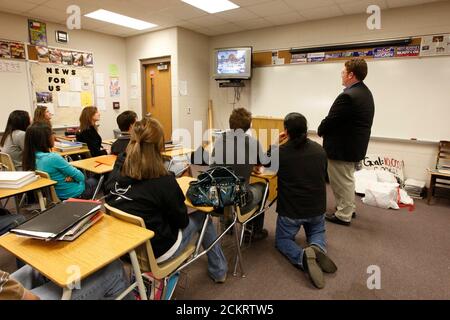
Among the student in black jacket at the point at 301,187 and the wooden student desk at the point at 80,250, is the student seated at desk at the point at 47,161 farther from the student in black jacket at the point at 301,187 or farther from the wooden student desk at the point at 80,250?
the student in black jacket at the point at 301,187

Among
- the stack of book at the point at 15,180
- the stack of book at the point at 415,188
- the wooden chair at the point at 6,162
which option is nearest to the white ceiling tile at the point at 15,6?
the wooden chair at the point at 6,162

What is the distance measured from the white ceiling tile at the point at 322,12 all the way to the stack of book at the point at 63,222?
12.8ft

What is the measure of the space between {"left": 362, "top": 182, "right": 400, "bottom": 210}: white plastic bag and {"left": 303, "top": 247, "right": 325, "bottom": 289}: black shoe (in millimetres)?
1884

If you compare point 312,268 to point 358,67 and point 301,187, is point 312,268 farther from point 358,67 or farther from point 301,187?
point 358,67

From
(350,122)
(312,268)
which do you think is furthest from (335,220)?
(312,268)

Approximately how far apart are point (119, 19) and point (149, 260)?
4.49m

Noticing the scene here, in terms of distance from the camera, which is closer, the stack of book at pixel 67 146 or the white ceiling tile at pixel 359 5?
the stack of book at pixel 67 146

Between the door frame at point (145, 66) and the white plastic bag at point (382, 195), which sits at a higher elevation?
the door frame at point (145, 66)

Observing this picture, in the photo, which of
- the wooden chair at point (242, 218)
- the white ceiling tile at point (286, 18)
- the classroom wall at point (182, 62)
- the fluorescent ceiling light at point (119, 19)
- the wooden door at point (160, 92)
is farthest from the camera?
the wooden door at point (160, 92)

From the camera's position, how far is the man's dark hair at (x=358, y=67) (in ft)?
8.64

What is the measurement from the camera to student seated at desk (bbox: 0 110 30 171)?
296 centimetres

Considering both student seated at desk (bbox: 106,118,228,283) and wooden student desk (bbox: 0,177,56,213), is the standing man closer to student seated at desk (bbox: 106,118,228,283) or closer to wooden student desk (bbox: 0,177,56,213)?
student seated at desk (bbox: 106,118,228,283)

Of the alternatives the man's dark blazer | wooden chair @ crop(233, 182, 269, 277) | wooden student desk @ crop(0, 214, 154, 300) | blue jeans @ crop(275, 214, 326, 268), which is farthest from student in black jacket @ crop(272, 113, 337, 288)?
wooden student desk @ crop(0, 214, 154, 300)

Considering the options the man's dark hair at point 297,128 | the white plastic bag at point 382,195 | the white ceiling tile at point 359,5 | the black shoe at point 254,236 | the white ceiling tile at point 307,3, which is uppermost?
the white ceiling tile at point 307,3
